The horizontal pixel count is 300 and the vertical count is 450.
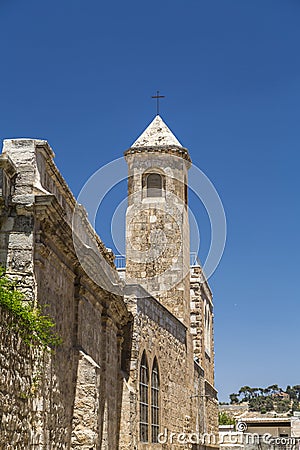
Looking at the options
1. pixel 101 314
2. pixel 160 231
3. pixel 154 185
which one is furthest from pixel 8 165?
pixel 154 185

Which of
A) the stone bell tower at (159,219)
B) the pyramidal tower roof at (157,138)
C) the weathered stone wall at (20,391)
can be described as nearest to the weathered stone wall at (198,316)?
the stone bell tower at (159,219)

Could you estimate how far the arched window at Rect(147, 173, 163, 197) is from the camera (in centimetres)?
2408

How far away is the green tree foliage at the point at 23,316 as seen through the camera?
7.84m

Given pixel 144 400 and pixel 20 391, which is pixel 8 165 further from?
pixel 144 400

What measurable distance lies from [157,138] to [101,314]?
11582 mm

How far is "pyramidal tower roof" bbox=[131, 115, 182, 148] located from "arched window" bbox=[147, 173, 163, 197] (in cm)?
108

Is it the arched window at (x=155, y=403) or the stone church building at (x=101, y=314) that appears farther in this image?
the arched window at (x=155, y=403)

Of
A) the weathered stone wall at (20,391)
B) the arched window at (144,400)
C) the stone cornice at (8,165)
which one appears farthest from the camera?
the arched window at (144,400)

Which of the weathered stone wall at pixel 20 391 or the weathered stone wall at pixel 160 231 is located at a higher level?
the weathered stone wall at pixel 160 231

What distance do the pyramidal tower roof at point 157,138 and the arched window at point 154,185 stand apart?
1078 millimetres

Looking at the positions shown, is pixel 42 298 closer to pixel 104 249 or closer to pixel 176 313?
pixel 104 249

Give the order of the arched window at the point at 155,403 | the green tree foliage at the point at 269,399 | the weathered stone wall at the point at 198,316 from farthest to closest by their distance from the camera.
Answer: the green tree foliage at the point at 269,399 → the weathered stone wall at the point at 198,316 → the arched window at the point at 155,403

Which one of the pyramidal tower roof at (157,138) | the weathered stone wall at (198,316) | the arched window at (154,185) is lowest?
the weathered stone wall at (198,316)

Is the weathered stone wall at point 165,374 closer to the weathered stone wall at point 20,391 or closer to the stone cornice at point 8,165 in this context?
the weathered stone wall at point 20,391
